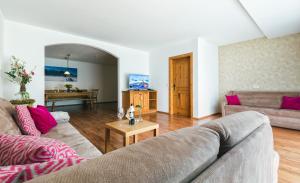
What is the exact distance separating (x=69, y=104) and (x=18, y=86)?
4.43 metres

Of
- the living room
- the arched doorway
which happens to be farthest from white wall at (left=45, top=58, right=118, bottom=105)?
the living room

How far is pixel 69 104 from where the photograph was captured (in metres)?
7.30

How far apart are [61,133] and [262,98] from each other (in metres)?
4.53

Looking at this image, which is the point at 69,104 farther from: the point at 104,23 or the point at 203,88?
the point at 203,88

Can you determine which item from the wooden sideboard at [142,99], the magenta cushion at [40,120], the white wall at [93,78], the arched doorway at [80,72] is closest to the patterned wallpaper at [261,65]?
the wooden sideboard at [142,99]

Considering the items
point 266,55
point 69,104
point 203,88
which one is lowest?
point 69,104

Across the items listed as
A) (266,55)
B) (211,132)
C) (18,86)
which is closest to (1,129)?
(211,132)

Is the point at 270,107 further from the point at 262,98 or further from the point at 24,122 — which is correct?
the point at 24,122

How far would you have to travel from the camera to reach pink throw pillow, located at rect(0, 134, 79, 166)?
1.59ft

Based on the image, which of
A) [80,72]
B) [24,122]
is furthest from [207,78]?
[80,72]

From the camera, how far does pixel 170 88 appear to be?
495 cm

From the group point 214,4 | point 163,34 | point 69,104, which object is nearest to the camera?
point 214,4

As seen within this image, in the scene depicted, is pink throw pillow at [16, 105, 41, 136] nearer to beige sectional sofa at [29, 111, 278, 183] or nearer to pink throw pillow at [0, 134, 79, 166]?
pink throw pillow at [0, 134, 79, 166]

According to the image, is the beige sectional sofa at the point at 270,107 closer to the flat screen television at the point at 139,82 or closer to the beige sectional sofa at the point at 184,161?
the flat screen television at the point at 139,82
